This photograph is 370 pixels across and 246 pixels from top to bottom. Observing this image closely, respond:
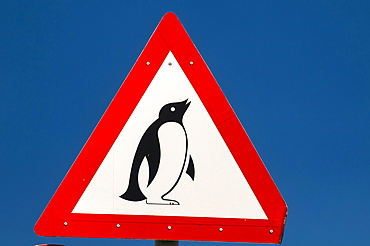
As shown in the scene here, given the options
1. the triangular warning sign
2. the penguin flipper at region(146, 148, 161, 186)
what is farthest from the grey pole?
the penguin flipper at region(146, 148, 161, 186)

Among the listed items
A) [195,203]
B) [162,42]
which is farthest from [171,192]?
[162,42]

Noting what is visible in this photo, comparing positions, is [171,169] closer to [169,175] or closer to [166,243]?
[169,175]

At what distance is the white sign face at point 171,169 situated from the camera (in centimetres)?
137

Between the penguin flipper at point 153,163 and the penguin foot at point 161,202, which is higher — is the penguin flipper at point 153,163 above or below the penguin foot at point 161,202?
above

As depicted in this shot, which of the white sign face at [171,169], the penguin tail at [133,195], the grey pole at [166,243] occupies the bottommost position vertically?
the grey pole at [166,243]

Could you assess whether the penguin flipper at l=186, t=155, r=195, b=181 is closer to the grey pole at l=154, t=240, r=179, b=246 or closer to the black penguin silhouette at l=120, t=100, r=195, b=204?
the black penguin silhouette at l=120, t=100, r=195, b=204

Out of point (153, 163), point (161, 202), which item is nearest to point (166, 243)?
point (161, 202)

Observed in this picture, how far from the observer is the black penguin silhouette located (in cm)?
138

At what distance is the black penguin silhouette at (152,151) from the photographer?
1378mm

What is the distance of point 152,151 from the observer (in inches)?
55.1

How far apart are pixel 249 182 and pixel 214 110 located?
21 centimetres

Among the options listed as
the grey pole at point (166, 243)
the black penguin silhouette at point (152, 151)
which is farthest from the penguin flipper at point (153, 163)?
the grey pole at point (166, 243)

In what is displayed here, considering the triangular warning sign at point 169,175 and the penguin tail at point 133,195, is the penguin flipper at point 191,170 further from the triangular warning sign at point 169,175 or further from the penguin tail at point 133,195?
the penguin tail at point 133,195

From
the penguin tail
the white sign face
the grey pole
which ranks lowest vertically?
the grey pole
